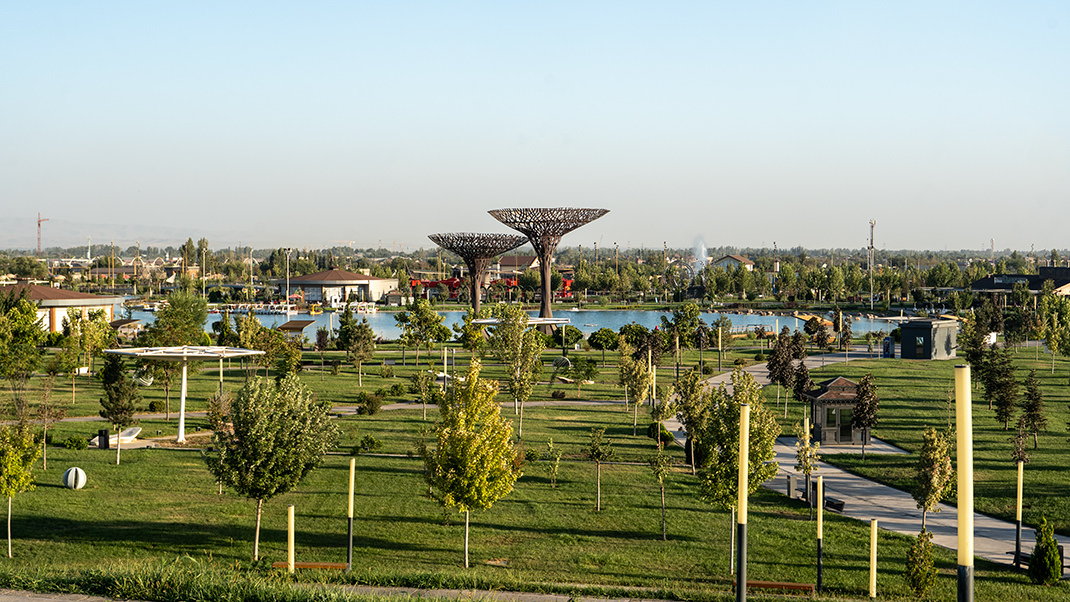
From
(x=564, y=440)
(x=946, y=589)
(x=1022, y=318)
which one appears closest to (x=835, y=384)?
(x=564, y=440)

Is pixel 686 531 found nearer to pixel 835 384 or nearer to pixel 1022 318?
pixel 835 384

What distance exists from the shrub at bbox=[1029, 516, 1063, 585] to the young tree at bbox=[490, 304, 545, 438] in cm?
2033

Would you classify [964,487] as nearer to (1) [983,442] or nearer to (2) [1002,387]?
(1) [983,442]

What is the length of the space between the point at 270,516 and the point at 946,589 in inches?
642

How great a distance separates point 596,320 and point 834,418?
89897 millimetres

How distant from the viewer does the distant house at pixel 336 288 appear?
540 ft

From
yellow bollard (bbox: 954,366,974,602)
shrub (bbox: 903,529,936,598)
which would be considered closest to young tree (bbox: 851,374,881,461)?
shrub (bbox: 903,529,936,598)

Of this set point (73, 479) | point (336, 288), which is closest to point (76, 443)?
point (73, 479)

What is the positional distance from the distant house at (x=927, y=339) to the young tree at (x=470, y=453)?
55.0m

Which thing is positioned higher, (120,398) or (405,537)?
(120,398)

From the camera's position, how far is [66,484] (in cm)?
2570

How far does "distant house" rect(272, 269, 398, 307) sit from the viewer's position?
16462cm

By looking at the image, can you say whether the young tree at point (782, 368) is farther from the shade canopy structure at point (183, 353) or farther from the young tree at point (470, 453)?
the shade canopy structure at point (183, 353)

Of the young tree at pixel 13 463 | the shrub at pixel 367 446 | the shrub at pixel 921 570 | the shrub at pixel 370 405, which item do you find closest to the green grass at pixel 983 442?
the shrub at pixel 921 570
